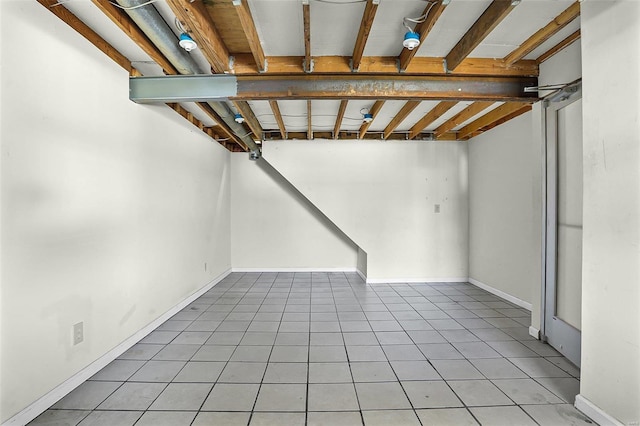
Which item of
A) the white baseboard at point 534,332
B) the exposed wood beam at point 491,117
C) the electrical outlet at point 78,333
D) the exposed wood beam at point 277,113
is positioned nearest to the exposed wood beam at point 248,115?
the exposed wood beam at point 277,113

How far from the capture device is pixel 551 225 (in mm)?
2477

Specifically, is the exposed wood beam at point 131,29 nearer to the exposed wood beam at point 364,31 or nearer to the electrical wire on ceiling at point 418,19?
the exposed wood beam at point 364,31

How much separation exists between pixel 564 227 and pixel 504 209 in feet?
5.32

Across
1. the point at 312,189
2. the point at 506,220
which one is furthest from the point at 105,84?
the point at 506,220

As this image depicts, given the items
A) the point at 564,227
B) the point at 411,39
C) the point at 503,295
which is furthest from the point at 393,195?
the point at 411,39

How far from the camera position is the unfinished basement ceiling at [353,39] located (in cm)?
186

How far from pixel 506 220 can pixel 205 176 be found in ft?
14.5

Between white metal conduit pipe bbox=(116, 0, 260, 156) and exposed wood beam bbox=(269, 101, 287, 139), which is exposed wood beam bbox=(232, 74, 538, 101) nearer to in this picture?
white metal conduit pipe bbox=(116, 0, 260, 156)

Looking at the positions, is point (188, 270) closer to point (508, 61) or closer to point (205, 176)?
point (205, 176)

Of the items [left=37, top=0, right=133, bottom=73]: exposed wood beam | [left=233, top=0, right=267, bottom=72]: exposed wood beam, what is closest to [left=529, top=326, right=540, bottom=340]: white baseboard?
[left=233, top=0, right=267, bottom=72]: exposed wood beam

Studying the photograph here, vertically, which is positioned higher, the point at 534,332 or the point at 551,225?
the point at 551,225

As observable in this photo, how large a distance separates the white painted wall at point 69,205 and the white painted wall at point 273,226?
2434 mm

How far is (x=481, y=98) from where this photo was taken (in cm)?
266

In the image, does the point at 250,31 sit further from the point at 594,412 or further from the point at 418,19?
the point at 594,412
